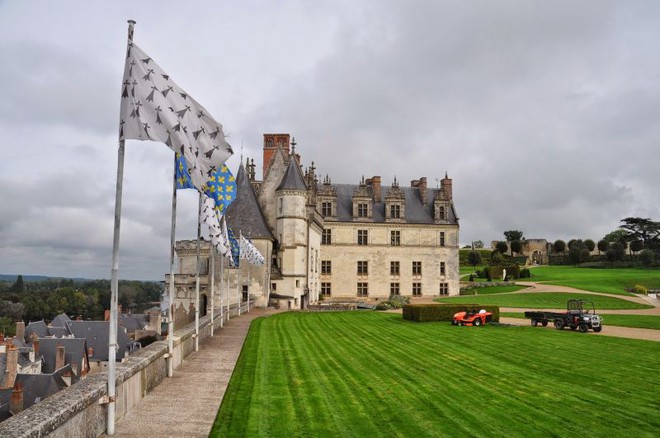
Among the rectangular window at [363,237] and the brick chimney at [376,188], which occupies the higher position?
the brick chimney at [376,188]

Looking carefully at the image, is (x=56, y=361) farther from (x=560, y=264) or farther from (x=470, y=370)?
(x=560, y=264)

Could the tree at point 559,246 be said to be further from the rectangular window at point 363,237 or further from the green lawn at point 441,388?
the green lawn at point 441,388

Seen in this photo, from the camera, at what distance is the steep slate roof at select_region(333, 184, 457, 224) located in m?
56.9

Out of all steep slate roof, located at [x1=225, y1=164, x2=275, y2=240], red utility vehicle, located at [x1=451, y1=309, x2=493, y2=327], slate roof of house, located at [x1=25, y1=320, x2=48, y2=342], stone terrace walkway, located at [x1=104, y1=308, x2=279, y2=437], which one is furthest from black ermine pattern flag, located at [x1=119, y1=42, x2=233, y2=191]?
slate roof of house, located at [x1=25, y1=320, x2=48, y2=342]

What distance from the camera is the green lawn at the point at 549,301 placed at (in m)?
41.0

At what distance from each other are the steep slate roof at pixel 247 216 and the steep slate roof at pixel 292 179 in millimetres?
2490

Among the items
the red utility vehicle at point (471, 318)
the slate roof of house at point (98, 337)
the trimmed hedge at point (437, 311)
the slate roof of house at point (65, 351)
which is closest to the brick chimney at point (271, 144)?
the slate roof of house at point (98, 337)

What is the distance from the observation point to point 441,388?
1158cm

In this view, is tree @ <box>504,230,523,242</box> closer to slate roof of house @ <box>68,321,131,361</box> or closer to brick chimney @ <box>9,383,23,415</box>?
slate roof of house @ <box>68,321,131,361</box>

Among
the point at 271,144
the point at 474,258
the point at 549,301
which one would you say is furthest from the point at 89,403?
the point at 474,258

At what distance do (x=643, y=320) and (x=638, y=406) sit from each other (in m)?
22.2

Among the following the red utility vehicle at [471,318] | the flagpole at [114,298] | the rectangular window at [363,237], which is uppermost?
the rectangular window at [363,237]

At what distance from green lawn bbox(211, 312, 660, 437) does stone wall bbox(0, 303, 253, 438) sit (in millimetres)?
1576

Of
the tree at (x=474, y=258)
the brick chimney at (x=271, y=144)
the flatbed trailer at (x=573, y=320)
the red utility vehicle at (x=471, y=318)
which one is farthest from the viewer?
the tree at (x=474, y=258)
